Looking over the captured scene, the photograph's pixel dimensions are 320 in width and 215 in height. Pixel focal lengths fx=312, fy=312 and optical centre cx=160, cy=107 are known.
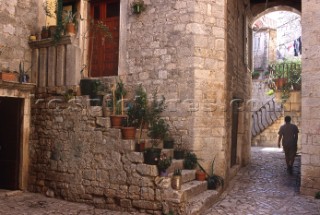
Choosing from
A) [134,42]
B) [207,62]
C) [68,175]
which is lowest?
[68,175]

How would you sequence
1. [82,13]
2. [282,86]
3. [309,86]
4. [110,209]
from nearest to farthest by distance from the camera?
1. [110,209]
2. [309,86]
3. [82,13]
4. [282,86]

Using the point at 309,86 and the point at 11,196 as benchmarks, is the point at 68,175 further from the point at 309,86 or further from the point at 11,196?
the point at 309,86

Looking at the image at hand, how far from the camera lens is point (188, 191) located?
18.3ft

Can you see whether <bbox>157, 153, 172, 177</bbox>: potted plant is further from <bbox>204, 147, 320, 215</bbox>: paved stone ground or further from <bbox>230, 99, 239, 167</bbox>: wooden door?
<bbox>230, 99, 239, 167</bbox>: wooden door

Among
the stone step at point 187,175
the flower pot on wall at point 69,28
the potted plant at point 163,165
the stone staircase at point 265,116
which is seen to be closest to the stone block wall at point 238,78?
the stone step at point 187,175

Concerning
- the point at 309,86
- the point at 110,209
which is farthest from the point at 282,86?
the point at 110,209

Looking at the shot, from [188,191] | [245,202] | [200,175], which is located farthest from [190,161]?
[245,202]

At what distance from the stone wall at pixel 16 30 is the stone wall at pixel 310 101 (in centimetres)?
627

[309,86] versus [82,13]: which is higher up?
[82,13]

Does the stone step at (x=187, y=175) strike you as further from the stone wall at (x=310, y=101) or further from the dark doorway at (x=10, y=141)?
the dark doorway at (x=10, y=141)

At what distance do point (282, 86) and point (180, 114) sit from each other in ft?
23.7

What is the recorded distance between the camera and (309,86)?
6.69 meters

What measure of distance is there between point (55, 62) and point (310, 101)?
5692mm

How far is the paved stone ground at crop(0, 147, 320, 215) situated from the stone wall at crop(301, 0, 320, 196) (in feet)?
1.51
